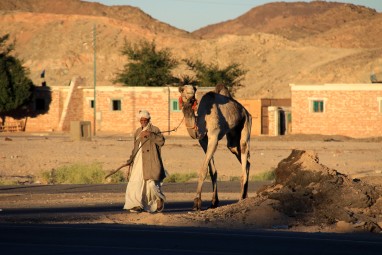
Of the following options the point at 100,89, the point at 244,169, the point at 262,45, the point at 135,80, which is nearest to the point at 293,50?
the point at 262,45

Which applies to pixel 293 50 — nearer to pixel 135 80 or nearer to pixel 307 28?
pixel 135 80

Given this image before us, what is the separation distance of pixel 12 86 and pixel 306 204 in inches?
2415

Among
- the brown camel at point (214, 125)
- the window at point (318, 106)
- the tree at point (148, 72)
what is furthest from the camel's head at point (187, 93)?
the tree at point (148, 72)

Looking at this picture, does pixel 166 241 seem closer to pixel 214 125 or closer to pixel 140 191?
pixel 140 191

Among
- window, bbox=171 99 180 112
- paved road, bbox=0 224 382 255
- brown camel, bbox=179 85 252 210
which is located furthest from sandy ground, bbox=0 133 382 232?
window, bbox=171 99 180 112

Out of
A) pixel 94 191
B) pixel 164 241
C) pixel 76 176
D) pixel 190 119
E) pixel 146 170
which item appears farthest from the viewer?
pixel 76 176

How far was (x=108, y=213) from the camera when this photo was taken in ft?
67.9

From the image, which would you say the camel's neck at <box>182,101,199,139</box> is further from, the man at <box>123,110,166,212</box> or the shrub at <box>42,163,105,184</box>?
the shrub at <box>42,163,105,184</box>

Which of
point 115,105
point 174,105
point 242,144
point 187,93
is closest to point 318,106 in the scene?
point 174,105

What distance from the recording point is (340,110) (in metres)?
66.3

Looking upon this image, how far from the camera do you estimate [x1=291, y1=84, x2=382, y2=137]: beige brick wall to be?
65.6m

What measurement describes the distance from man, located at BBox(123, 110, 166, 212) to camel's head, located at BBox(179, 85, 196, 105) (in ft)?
2.39

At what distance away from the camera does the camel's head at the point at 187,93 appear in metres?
20.2

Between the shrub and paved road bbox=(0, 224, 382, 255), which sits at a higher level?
paved road bbox=(0, 224, 382, 255)
